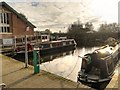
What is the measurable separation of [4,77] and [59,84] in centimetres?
252

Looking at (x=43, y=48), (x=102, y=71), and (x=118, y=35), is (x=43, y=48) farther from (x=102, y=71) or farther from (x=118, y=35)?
(x=118, y=35)

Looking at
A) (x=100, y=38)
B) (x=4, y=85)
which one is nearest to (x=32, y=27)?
(x=4, y=85)

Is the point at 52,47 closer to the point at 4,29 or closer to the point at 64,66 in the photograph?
the point at 4,29

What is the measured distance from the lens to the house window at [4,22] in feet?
87.0

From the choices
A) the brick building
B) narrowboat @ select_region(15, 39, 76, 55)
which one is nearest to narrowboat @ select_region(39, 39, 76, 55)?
narrowboat @ select_region(15, 39, 76, 55)

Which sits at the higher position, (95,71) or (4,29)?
(4,29)

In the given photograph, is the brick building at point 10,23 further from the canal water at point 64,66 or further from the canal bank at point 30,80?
the canal bank at point 30,80

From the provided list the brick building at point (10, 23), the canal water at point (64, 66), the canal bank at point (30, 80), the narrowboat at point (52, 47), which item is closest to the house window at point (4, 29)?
the brick building at point (10, 23)

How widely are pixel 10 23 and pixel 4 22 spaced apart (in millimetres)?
1086

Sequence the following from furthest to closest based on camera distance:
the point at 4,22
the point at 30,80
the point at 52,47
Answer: the point at 52,47
the point at 4,22
the point at 30,80

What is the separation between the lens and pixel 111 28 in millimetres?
72750

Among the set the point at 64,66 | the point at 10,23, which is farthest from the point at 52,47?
the point at 64,66

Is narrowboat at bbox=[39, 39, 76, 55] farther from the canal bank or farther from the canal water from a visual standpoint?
the canal bank

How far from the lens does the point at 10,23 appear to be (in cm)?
2800
